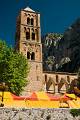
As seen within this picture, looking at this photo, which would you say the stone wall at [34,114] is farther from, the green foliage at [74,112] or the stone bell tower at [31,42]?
the stone bell tower at [31,42]

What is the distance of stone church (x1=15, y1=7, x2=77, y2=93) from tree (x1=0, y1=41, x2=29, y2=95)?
Answer: 12770 millimetres

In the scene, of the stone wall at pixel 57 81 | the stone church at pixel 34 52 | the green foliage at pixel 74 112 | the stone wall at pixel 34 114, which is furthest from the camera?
the stone wall at pixel 57 81

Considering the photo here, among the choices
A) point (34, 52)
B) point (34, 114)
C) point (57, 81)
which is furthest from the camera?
point (57, 81)

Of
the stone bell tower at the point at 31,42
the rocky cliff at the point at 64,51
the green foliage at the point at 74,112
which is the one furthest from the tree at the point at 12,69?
the rocky cliff at the point at 64,51

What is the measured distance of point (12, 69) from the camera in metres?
62.4

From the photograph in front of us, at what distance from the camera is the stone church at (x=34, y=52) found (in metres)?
80.6

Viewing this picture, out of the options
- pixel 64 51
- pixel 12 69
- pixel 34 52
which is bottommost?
pixel 64 51

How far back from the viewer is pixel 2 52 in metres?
64.2

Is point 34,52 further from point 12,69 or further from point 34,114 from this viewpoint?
point 34,114

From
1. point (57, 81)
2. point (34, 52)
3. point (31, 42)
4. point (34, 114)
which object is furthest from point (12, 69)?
point (57, 81)

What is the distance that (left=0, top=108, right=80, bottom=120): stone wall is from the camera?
117 ft

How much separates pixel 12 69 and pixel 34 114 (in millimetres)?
26335

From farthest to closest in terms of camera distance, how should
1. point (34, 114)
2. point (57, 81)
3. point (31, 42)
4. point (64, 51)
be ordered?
point (64, 51) < point (57, 81) < point (31, 42) < point (34, 114)

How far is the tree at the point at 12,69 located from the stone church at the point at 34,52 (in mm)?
12770
